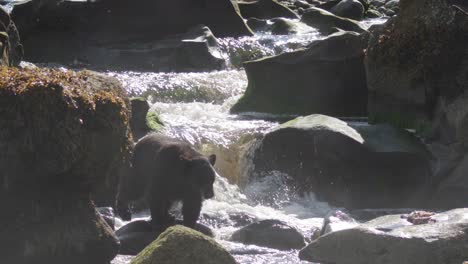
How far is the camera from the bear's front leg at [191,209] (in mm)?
9531

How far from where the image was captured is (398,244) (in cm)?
809

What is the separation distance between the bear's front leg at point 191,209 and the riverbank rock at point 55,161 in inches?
64.4

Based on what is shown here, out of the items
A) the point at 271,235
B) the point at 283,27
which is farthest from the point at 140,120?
the point at 283,27

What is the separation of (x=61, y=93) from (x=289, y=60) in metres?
9.98

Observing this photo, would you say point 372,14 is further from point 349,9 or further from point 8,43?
point 8,43

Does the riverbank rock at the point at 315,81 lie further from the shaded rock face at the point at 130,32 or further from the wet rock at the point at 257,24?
the wet rock at the point at 257,24

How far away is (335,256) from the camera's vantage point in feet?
27.5

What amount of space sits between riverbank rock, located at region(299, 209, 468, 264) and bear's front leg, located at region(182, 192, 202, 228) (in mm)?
1502

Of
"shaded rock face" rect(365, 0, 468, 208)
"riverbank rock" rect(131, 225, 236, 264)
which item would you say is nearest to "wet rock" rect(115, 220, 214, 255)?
"riverbank rock" rect(131, 225, 236, 264)

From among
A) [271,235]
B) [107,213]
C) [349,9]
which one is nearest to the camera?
[107,213]

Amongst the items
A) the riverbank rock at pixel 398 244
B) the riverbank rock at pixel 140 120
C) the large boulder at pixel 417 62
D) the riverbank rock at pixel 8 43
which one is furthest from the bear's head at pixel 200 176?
the large boulder at pixel 417 62

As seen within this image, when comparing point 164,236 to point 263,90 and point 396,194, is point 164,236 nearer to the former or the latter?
point 396,194

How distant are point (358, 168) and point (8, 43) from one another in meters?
5.70

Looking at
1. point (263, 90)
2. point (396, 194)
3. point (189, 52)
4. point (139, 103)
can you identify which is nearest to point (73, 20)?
point (189, 52)
